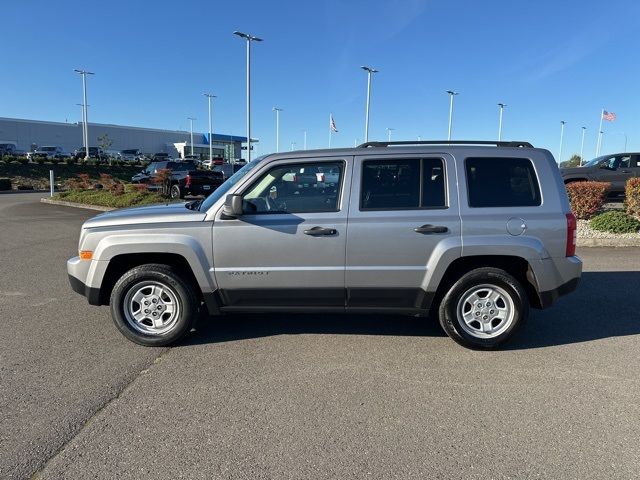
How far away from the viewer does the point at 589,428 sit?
309cm

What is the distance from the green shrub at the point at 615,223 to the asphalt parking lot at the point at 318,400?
5.30 m

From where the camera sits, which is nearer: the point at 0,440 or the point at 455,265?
the point at 0,440

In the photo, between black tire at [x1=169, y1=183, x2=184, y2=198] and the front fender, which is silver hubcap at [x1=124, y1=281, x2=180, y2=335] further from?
black tire at [x1=169, y1=183, x2=184, y2=198]

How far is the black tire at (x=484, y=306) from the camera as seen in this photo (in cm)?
426

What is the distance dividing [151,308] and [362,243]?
210 centimetres

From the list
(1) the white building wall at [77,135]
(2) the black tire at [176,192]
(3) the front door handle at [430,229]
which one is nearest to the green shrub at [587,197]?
(3) the front door handle at [430,229]

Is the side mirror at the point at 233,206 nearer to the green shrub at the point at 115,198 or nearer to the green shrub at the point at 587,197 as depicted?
the green shrub at the point at 587,197

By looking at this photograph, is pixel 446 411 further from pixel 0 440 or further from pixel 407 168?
pixel 0 440

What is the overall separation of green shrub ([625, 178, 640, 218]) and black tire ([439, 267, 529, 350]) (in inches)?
322

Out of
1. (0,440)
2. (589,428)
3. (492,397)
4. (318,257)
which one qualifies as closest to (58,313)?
(0,440)

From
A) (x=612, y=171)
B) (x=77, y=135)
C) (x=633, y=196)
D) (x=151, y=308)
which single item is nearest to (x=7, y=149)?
(x=77, y=135)

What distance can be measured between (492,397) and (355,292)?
1428 mm

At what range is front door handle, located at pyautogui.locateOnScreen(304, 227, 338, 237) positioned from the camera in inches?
164

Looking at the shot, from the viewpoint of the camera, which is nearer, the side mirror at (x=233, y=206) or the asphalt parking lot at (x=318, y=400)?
the asphalt parking lot at (x=318, y=400)
